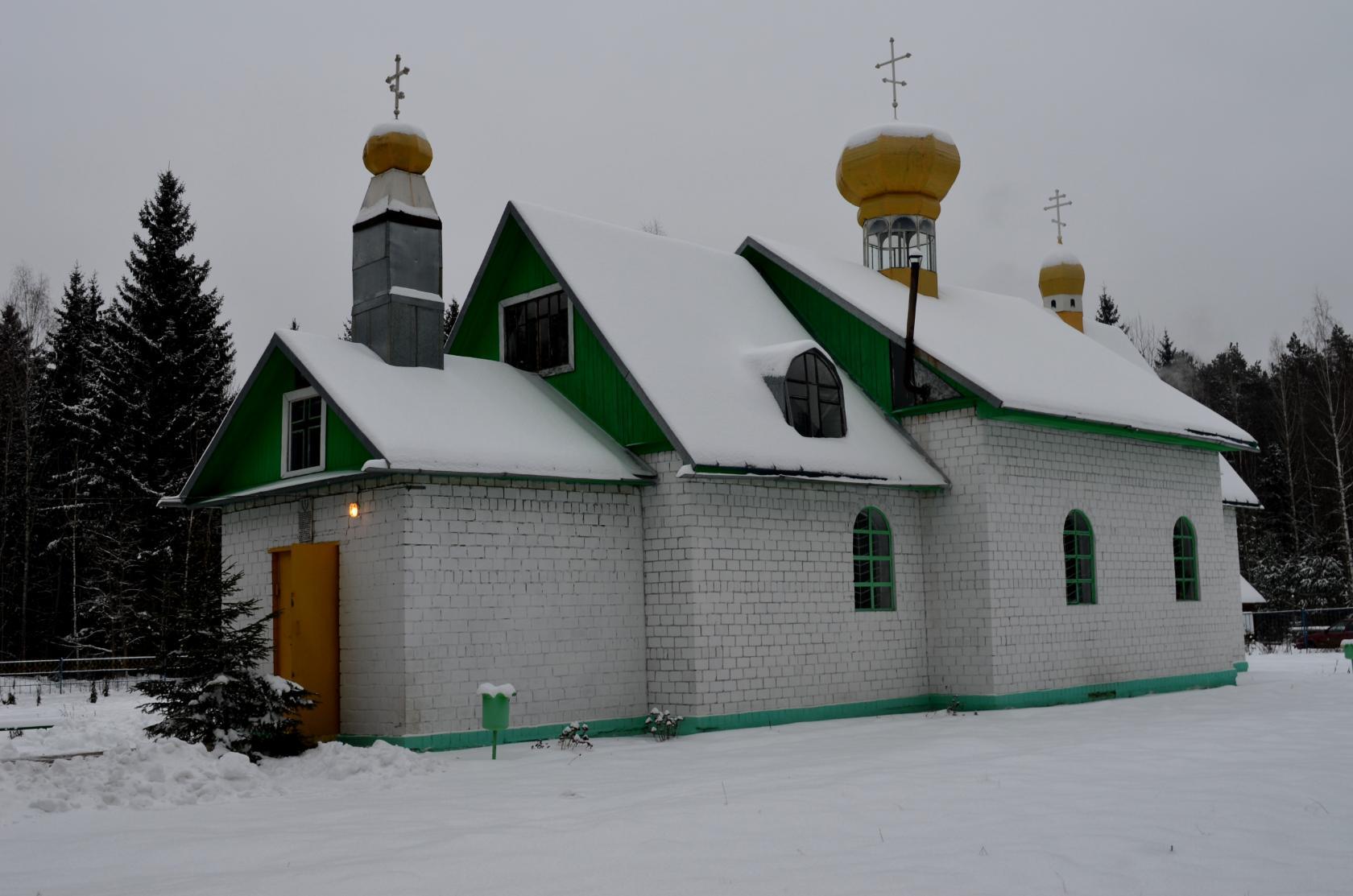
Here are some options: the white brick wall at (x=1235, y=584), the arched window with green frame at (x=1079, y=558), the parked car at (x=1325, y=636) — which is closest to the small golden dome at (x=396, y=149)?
the arched window with green frame at (x=1079, y=558)

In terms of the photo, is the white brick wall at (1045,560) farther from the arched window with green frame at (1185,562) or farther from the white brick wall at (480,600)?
the white brick wall at (480,600)

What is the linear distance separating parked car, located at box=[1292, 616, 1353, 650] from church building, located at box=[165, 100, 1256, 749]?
14887 mm

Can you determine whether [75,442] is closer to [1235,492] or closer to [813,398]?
[813,398]

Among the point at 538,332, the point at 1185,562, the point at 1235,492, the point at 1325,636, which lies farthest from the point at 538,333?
the point at 1325,636

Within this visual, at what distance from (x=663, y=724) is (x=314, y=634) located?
3892 mm

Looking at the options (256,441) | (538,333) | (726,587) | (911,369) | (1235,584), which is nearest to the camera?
(726,587)

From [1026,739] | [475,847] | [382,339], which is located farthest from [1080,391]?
[475,847]

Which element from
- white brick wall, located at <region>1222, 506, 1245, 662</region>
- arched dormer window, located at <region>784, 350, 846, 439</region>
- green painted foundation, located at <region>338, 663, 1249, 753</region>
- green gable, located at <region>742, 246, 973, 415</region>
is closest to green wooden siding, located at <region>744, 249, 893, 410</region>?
green gable, located at <region>742, 246, 973, 415</region>

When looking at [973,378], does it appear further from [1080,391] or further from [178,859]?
[178,859]

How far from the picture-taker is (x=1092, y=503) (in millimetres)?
18641

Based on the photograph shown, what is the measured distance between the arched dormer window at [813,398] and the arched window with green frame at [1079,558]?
412 centimetres

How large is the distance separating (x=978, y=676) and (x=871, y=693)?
1.46m

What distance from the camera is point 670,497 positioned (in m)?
15.0

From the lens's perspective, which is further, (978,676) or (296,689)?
(978,676)
